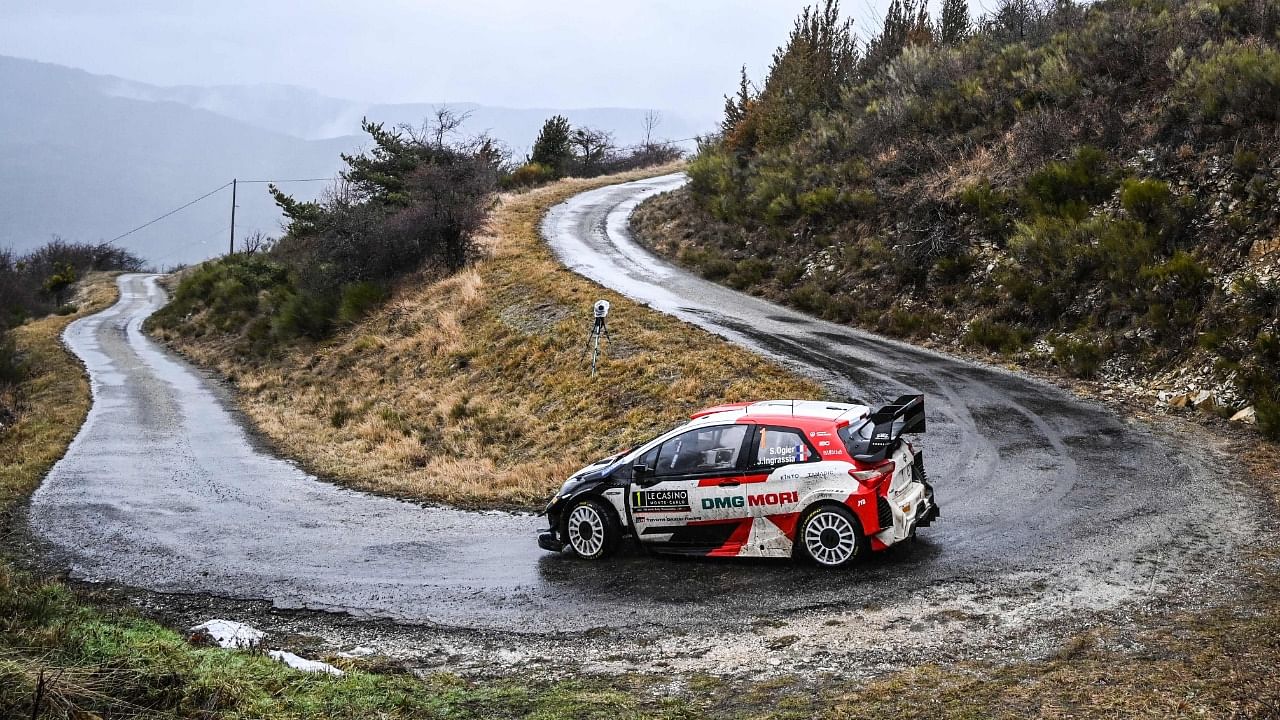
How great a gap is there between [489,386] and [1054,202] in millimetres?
13650

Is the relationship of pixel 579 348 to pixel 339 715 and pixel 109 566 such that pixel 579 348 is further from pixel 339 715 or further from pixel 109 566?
pixel 339 715

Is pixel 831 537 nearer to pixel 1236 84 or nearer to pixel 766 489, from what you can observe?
pixel 766 489

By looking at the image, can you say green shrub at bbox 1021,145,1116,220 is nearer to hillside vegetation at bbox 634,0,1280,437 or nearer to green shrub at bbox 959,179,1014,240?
hillside vegetation at bbox 634,0,1280,437

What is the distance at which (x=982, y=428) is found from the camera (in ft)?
44.9

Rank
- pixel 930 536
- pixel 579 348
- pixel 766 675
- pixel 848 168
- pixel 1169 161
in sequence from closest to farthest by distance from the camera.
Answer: pixel 766 675, pixel 930 536, pixel 1169 161, pixel 579 348, pixel 848 168

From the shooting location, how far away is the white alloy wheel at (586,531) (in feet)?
33.8

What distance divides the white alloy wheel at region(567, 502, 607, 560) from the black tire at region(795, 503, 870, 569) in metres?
2.30

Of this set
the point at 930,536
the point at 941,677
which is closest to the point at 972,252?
the point at 930,536

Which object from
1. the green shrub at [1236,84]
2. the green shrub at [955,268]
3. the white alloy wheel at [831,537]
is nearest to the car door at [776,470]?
the white alloy wheel at [831,537]

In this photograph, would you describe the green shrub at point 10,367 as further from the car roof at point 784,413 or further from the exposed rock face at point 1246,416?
the exposed rock face at point 1246,416

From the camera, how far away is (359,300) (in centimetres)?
3181

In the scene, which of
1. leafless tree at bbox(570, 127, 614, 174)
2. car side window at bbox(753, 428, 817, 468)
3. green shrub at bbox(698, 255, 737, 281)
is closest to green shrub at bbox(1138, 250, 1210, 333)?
car side window at bbox(753, 428, 817, 468)

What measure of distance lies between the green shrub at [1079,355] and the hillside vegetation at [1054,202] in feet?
0.12

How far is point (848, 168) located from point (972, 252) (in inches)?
271
